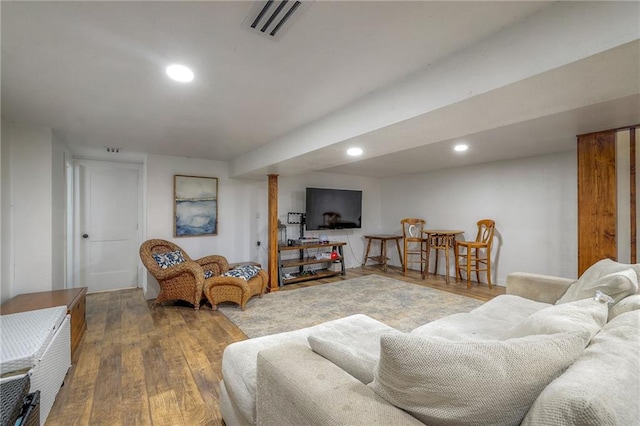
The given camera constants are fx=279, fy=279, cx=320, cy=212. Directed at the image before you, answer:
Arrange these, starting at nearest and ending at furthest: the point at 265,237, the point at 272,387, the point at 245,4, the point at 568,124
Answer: the point at 272,387
the point at 245,4
the point at 568,124
the point at 265,237

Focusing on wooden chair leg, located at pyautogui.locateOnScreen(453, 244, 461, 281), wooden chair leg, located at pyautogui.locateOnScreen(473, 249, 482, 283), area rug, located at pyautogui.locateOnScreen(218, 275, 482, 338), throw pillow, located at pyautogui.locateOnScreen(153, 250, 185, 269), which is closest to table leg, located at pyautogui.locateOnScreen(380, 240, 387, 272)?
area rug, located at pyautogui.locateOnScreen(218, 275, 482, 338)

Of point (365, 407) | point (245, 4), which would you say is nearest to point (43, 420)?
point (365, 407)

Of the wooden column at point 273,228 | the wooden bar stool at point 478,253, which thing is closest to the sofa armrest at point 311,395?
the wooden column at point 273,228

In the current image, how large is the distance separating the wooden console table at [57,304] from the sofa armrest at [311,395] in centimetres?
221

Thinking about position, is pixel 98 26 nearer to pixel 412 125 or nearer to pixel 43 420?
pixel 412 125

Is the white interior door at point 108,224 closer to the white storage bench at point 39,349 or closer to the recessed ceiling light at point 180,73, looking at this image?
the white storage bench at point 39,349

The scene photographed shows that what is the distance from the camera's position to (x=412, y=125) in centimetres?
198

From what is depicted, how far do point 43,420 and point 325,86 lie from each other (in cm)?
273

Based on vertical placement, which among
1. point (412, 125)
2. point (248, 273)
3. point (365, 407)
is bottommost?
point (248, 273)

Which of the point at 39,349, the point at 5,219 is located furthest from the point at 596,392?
the point at 5,219

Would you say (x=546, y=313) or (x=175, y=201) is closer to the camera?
(x=546, y=313)

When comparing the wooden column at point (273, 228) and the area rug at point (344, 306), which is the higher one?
the wooden column at point (273, 228)

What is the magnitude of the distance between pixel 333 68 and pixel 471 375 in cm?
169

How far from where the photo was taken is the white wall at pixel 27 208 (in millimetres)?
2666
